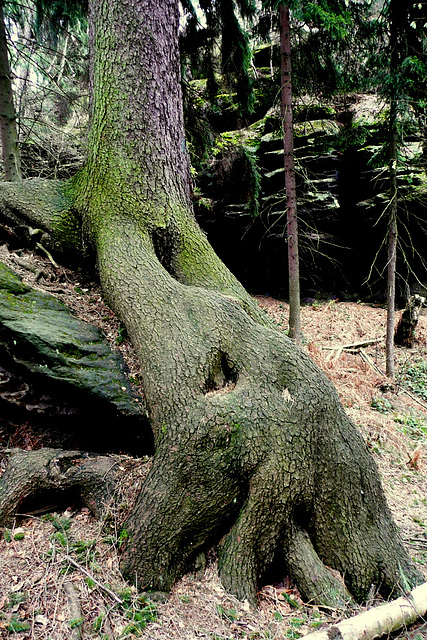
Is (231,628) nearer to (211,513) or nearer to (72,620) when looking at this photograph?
(211,513)

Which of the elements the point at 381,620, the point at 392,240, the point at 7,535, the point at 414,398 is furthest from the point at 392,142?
the point at 7,535

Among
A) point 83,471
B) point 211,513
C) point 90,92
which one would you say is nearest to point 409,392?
point 211,513

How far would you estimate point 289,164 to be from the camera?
306 inches

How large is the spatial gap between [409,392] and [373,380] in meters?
0.78

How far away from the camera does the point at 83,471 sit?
9.41ft

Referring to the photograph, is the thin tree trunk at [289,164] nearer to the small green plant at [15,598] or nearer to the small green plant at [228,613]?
the small green plant at [228,613]

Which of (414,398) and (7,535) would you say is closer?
(7,535)

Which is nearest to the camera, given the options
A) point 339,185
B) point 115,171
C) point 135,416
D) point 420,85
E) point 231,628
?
point 231,628

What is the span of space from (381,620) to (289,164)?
298 inches

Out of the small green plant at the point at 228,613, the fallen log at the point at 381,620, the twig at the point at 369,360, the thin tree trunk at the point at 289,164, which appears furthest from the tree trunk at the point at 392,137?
the small green plant at the point at 228,613

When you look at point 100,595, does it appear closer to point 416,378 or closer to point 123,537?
point 123,537

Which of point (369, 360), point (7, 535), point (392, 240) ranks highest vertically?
point (392, 240)

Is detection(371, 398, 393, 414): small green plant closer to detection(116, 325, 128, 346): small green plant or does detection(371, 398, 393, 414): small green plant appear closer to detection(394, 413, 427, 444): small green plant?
detection(394, 413, 427, 444): small green plant

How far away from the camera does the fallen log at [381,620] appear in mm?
2215
